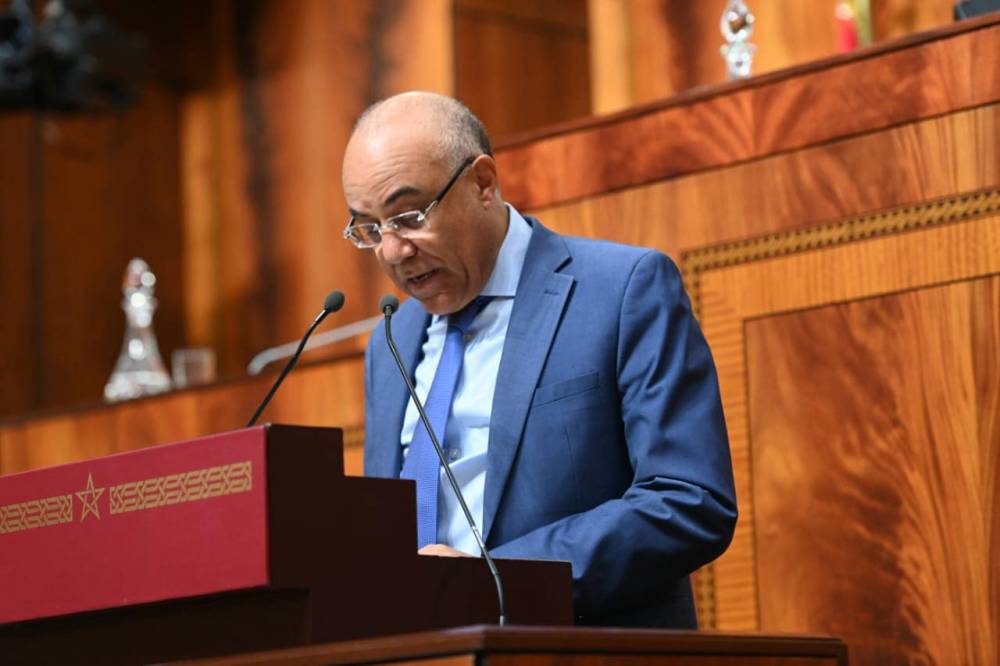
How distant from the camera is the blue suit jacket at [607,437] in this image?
2258mm

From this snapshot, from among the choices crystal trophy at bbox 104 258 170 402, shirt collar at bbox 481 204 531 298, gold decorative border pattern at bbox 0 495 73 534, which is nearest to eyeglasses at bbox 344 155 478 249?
shirt collar at bbox 481 204 531 298

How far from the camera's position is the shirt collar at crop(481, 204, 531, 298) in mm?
2648

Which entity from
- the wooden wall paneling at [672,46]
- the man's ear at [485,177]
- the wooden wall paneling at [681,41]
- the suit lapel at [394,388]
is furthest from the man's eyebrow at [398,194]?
the wooden wall paneling at [672,46]

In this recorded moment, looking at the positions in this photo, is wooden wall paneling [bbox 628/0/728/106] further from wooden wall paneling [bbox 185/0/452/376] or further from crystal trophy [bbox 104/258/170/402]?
crystal trophy [bbox 104/258/170/402]

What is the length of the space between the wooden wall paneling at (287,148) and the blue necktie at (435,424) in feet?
11.3

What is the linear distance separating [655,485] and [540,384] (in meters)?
0.27

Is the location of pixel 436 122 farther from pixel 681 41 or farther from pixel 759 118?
pixel 681 41

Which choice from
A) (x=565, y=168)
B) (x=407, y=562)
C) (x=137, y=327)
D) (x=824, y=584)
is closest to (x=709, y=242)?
(x=565, y=168)

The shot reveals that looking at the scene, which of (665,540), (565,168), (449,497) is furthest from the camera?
(565,168)

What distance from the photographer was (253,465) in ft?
5.93

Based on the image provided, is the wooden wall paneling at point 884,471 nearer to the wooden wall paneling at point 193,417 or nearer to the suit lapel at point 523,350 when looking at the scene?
the suit lapel at point 523,350

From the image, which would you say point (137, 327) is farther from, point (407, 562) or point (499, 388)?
point (407, 562)

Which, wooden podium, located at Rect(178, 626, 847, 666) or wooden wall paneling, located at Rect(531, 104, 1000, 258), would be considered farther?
wooden wall paneling, located at Rect(531, 104, 1000, 258)

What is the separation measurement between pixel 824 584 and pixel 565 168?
1.00 meters
